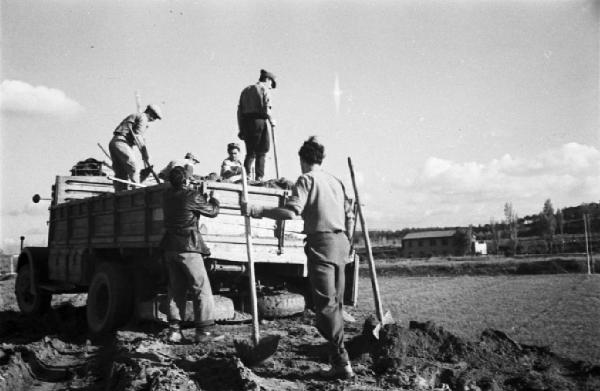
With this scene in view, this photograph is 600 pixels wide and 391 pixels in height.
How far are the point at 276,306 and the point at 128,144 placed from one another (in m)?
4.05

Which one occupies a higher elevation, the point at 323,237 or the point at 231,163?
the point at 231,163

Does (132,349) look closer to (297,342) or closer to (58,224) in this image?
(297,342)

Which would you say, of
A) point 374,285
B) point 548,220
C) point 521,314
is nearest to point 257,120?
point 374,285

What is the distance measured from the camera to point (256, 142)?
8.44m

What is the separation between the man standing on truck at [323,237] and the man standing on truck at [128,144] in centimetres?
486

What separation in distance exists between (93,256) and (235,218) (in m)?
2.61

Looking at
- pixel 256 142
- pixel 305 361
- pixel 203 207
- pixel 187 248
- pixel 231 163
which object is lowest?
pixel 305 361

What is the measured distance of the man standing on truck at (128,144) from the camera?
8.43 metres

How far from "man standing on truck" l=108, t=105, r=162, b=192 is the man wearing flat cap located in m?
1.65

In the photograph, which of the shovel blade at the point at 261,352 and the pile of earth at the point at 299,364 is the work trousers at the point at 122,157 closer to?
the pile of earth at the point at 299,364

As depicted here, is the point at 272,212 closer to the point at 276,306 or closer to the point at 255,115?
the point at 276,306

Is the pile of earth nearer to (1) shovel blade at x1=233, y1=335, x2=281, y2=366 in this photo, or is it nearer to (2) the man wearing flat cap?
(1) shovel blade at x1=233, y1=335, x2=281, y2=366

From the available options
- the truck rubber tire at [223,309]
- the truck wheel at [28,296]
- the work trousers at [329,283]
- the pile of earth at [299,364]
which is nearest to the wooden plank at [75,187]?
the truck wheel at [28,296]

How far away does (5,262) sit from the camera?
38344 millimetres
